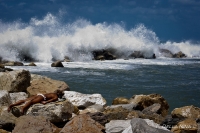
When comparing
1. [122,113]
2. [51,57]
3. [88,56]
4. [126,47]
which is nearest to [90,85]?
[122,113]

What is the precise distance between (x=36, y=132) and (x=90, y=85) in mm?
7040

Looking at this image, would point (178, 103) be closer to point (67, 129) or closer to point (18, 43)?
point (67, 129)

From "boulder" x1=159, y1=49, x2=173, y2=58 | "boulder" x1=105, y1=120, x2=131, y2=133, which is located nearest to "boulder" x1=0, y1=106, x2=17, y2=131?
"boulder" x1=105, y1=120, x2=131, y2=133

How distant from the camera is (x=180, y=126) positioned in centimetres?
456

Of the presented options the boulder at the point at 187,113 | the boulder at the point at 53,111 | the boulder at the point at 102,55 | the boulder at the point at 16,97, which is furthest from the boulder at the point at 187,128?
the boulder at the point at 102,55

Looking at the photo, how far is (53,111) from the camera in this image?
4.90 m

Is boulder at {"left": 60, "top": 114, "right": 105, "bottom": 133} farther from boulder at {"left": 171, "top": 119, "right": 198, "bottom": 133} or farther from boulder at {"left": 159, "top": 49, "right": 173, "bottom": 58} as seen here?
boulder at {"left": 159, "top": 49, "right": 173, "bottom": 58}

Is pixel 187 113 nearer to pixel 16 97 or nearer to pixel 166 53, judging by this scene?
pixel 16 97

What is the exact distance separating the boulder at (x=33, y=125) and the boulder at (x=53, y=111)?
1.26 ft

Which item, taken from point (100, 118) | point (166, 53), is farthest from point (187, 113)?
point (166, 53)

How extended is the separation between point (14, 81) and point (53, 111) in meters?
2.51

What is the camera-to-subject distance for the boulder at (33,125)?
4.14 meters

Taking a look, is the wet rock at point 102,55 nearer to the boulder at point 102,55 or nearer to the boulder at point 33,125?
the boulder at point 102,55

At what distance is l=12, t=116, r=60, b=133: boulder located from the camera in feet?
13.6
